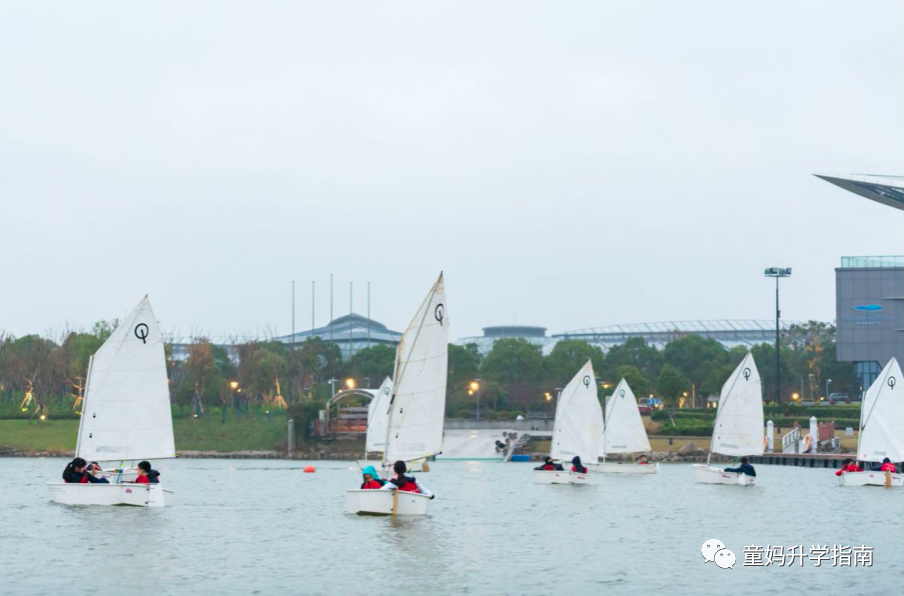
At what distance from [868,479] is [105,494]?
41946 millimetres

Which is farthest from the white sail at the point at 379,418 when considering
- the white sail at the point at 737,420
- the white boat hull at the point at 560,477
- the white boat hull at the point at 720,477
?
the white boat hull at the point at 720,477

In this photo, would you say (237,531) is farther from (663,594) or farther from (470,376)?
(470,376)

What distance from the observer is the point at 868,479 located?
228ft

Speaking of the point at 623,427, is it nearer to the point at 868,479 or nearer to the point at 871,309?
the point at 868,479

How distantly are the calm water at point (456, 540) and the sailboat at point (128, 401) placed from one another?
248 cm

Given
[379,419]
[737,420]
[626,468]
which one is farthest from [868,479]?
[379,419]

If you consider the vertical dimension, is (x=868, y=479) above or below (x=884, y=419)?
below

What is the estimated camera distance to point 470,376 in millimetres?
150750

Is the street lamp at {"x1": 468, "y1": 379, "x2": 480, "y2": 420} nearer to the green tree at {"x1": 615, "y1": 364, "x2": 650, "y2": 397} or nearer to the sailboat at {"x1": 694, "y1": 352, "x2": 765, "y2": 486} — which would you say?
the green tree at {"x1": 615, "y1": 364, "x2": 650, "y2": 397}

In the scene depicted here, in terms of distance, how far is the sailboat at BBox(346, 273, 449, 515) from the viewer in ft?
143

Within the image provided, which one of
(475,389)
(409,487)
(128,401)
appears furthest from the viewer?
(475,389)

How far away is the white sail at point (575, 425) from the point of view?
76.4m

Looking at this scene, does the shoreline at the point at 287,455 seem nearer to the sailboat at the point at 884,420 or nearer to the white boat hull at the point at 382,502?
the sailboat at the point at 884,420

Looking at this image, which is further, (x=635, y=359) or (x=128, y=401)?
(x=635, y=359)
